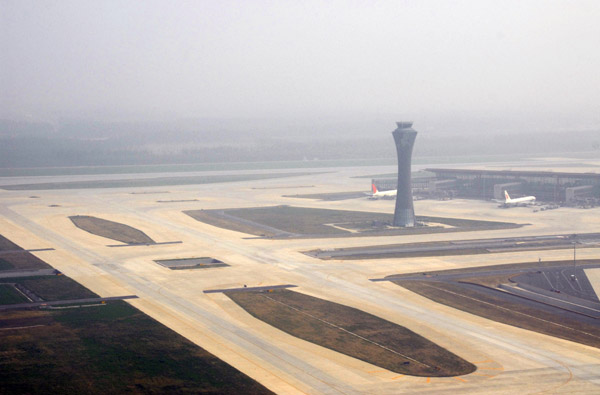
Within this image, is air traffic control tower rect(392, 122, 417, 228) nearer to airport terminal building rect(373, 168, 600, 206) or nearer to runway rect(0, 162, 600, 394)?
runway rect(0, 162, 600, 394)

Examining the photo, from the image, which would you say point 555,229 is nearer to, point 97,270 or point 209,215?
point 209,215

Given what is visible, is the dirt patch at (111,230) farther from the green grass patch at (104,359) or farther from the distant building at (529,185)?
the distant building at (529,185)

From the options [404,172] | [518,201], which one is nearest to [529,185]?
[518,201]

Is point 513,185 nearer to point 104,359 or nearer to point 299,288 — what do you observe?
point 299,288

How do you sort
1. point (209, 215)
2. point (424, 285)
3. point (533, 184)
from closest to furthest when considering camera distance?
1. point (424, 285)
2. point (209, 215)
3. point (533, 184)

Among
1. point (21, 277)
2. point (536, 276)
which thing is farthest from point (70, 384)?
point (536, 276)

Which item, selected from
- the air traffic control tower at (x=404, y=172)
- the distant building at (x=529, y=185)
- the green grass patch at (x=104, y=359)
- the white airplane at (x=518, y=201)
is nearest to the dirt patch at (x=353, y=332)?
the green grass patch at (x=104, y=359)

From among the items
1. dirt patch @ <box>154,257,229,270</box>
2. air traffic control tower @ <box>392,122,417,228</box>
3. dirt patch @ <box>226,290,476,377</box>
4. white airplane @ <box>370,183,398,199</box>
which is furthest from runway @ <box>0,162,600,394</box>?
white airplane @ <box>370,183,398,199</box>
